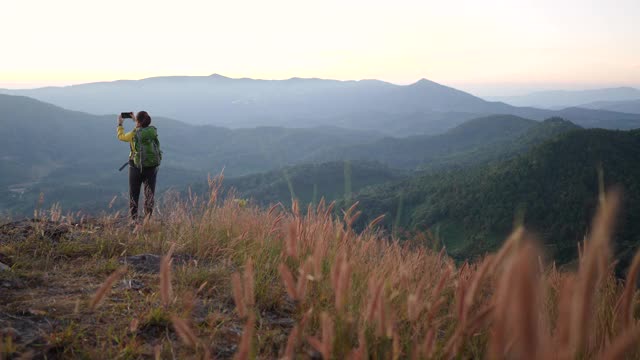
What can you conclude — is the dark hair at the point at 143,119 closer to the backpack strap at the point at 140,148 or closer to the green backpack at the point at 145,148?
the green backpack at the point at 145,148

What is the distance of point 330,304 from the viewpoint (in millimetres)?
2510

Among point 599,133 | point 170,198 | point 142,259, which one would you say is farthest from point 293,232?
point 599,133

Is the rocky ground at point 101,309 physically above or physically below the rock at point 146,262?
above

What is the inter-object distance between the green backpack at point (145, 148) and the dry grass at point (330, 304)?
3029mm

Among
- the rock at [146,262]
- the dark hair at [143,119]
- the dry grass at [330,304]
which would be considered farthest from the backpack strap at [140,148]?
the rock at [146,262]

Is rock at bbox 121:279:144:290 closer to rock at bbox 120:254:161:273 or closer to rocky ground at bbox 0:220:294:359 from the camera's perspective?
rocky ground at bbox 0:220:294:359

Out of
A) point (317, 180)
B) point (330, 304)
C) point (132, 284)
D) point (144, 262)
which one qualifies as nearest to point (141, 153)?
point (144, 262)

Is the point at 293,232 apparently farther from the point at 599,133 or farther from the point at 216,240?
the point at 599,133

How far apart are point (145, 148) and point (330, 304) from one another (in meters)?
6.12

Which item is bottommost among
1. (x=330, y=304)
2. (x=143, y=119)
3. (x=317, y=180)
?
(x=317, y=180)

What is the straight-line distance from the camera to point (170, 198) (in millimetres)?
5590

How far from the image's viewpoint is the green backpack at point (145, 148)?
753cm

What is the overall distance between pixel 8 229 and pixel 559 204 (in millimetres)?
77189

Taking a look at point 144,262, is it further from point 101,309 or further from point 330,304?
point 330,304
